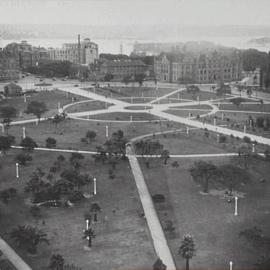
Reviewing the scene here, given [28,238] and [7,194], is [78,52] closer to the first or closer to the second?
[7,194]

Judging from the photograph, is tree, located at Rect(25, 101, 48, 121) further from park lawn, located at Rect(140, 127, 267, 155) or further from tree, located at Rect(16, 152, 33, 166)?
tree, located at Rect(16, 152, 33, 166)

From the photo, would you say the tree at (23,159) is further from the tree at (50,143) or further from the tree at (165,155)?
the tree at (165,155)

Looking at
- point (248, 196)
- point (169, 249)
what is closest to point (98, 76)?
point (248, 196)

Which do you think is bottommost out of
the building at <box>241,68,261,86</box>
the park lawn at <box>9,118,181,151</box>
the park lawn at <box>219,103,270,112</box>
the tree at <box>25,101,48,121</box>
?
the park lawn at <box>9,118,181,151</box>

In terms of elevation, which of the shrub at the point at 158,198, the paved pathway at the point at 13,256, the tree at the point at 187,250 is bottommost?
the paved pathway at the point at 13,256

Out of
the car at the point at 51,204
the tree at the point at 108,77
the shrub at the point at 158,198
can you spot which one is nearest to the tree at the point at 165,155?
the shrub at the point at 158,198

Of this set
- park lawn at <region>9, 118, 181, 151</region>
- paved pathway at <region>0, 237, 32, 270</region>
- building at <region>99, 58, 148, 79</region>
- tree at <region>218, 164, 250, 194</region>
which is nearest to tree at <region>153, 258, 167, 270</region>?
paved pathway at <region>0, 237, 32, 270</region>

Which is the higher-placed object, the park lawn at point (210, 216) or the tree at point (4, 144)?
the tree at point (4, 144)

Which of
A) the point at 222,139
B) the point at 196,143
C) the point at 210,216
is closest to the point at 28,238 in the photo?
the point at 210,216
